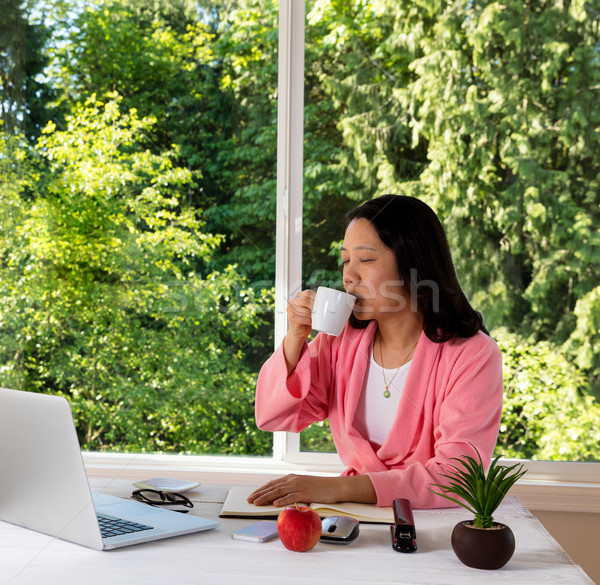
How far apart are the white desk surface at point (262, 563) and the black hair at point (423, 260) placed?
0.61 metres

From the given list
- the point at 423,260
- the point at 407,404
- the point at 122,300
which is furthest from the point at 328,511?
the point at 122,300

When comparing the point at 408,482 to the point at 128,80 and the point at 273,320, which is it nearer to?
the point at 273,320

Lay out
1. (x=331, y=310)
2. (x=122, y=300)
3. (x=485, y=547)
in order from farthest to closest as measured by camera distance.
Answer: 1. (x=122, y=300)
2. (x=331, y=310)
3. (x=485, y=547)

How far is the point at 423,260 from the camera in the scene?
64.3 inches

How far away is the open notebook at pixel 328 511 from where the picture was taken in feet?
3.76

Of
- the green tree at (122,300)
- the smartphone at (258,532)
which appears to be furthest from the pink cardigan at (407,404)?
the green tree at (122,300)

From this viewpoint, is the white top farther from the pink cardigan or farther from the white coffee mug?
the white coffee mug

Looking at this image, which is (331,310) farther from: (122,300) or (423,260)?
(122,300)

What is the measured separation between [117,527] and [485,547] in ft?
1.79

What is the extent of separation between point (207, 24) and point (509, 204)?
1196 millimetres

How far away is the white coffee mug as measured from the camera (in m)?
1.52

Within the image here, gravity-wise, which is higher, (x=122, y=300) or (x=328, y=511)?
(x=122, y=300)

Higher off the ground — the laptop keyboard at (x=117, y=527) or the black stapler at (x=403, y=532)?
the black stapler at (x=403, y=532)

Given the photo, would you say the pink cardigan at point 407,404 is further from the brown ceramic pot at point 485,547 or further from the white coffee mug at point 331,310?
the brown ceramic pot at point 485,547
